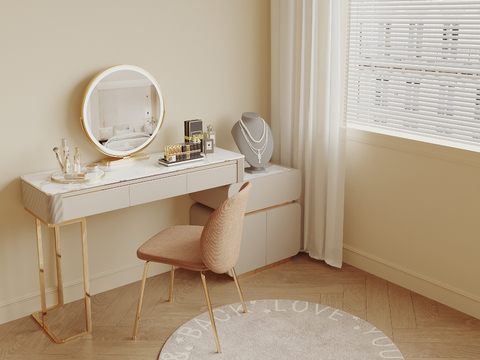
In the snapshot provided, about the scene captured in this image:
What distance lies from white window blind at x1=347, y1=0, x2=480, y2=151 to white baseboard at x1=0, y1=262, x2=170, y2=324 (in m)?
1.59

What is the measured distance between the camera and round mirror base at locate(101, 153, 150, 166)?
2811 millimetres

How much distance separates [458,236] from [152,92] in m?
1.83

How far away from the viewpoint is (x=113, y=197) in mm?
2547

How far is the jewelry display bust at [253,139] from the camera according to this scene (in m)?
3.22

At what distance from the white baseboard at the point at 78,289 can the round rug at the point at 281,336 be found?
2.01ft

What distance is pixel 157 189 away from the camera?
2.69 m

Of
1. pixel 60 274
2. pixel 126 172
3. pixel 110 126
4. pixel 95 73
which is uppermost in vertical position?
pixel 95 73

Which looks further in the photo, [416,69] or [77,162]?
[416,69]

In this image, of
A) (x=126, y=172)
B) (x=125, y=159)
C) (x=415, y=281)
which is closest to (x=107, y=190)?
(x=126, y=172)

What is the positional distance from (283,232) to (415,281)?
32.9 inches

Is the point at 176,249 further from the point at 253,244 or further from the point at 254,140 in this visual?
the point at 254,140

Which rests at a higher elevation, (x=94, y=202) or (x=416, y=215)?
(x=94, y=202)

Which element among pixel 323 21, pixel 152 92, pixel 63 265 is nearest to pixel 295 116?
pixel 323 21

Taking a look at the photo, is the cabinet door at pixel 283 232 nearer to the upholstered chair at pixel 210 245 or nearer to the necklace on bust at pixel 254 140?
the necklace on bust at pixel 254 140
